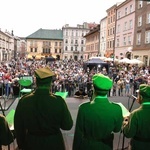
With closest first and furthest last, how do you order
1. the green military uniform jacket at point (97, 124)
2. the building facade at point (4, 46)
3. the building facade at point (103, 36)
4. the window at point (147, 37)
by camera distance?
the green military uniform jacket at point (97, 124)
the window at point (147, 37)
the building facade at point (103, 36)
the building facade at point (4, 46)

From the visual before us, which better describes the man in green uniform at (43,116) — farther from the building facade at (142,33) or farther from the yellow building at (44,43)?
the yellow building at (44,43)

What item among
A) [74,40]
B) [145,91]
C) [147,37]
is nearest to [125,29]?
[147,37]

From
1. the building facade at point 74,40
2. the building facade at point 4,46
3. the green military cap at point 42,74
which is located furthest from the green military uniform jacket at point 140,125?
the building facade at point 74,40

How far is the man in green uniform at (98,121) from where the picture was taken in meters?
3.11

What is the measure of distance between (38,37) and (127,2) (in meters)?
59.2

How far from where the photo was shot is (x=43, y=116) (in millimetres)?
3156

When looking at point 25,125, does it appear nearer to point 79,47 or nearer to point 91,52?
point 91,52

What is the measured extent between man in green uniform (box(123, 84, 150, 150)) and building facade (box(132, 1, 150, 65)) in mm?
29876

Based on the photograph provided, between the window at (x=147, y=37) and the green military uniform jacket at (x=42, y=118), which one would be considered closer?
the green military uniform jacket at (x=42, y=118)

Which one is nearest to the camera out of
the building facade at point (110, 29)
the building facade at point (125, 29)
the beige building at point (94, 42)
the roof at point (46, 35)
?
the building facade at point (125, 29)

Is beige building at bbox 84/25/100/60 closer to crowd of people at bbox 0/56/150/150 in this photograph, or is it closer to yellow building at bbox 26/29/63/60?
yellow building at bbox 26/29/63/60

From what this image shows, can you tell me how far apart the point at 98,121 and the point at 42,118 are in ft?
2.38

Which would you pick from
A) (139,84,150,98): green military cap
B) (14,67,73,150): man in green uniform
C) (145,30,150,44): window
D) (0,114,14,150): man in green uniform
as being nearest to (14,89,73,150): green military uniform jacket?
(14,67,73,150): man in green uniform

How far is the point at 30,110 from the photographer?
10.5 ft
